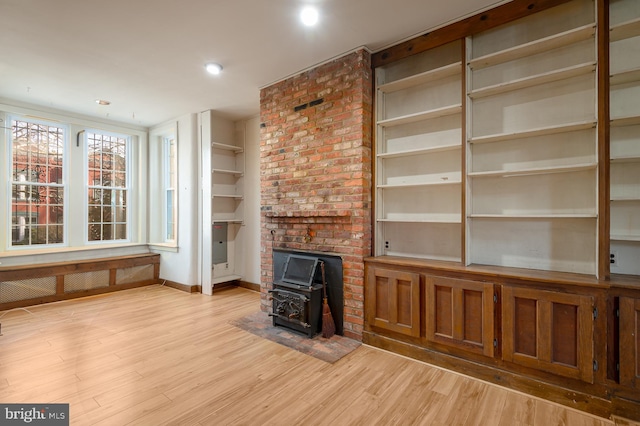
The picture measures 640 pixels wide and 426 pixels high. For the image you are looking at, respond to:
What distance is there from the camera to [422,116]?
3004 millimetres

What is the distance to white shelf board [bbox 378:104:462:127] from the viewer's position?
9.13ft

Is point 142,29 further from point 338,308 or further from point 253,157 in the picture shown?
point 338,308

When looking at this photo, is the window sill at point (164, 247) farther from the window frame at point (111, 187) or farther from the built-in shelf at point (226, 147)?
the built-in shelf at point (226, 147)

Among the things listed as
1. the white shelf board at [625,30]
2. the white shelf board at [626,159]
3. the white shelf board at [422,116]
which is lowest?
the white shelf board at [626,159]

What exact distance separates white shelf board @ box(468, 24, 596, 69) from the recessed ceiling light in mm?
1431

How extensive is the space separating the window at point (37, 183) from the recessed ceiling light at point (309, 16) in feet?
16.0

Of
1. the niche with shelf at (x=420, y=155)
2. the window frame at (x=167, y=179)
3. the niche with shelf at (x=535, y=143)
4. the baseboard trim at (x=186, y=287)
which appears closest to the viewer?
the niche with shelf at (x=535, y=143)

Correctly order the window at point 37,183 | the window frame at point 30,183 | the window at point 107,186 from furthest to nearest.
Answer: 1. the window at point 107,186
2. the window at point 37,183
3. the window frame at point 30,183

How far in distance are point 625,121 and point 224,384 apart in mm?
3614

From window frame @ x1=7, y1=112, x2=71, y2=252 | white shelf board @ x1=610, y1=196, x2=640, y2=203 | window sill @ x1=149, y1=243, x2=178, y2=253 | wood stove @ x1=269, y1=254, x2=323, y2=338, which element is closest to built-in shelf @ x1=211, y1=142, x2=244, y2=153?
window sill @ x1=149, y1=243, x2=178, y2=253

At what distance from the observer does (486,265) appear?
271 centimetres

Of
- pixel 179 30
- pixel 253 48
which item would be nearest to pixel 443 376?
pixel 253 48

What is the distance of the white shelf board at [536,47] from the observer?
2.25m

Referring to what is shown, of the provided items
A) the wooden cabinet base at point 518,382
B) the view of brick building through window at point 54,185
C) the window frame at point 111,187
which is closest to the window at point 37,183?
the view of brick building through window at point 54,185
